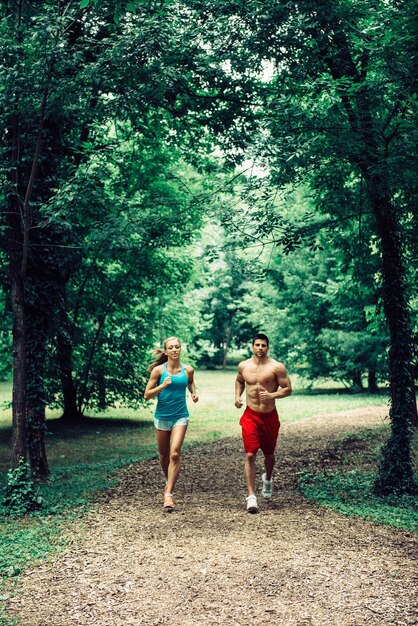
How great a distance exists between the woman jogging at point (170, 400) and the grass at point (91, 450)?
Result: 1.23 m

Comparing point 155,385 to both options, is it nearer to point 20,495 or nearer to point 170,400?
point 170,400

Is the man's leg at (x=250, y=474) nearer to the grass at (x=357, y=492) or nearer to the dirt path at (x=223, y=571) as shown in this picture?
the dirt path at (x=223, y=571)

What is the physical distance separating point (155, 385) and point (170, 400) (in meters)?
0.26

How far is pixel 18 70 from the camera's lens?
8938mm

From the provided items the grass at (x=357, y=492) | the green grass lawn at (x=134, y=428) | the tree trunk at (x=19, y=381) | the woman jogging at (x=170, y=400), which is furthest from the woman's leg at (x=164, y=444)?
the green grass lawn at (x=134, y=428)

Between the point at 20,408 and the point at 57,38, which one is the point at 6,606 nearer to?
the point at 20,408

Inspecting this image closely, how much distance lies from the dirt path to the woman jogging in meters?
0.60

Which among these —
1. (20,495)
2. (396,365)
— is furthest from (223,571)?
(396,365)

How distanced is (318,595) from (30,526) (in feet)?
12.2

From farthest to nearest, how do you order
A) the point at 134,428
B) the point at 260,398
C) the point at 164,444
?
the point at 134,428 < the point at 164,444 < the point at 260,398

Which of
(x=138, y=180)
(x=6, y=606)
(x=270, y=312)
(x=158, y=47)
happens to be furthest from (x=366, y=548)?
(x=270, y=312)

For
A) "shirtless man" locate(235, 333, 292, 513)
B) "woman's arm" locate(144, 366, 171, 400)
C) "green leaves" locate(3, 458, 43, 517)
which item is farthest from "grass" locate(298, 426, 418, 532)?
"green leaves" locate(3, 458, 43, 517)

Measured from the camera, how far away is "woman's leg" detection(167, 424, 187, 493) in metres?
8.49

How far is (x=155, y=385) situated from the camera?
28.3 ft
